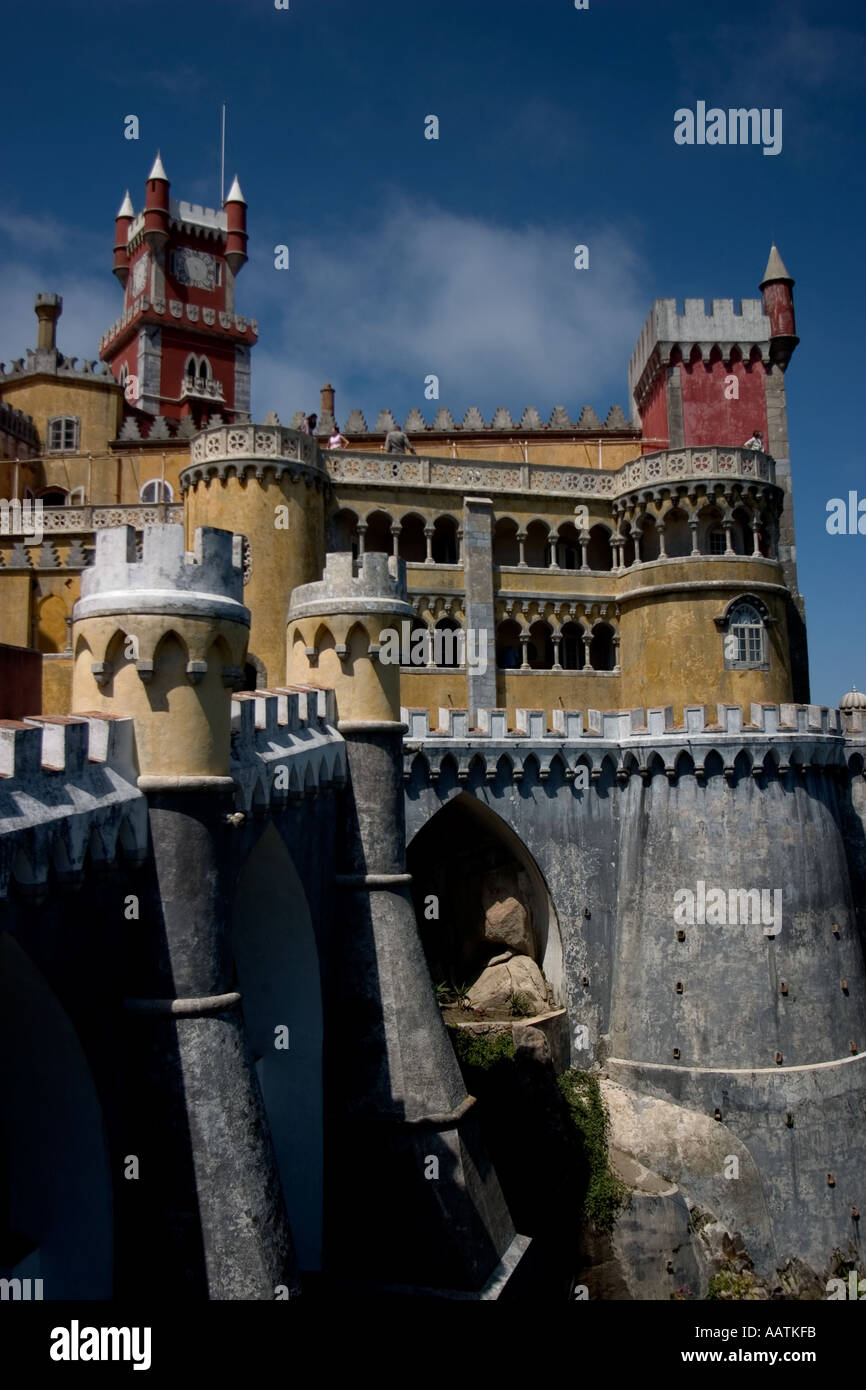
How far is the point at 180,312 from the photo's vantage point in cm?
5431

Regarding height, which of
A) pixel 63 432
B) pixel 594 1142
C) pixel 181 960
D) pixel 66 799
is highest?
pixel 63 432

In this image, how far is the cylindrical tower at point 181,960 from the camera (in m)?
11.6

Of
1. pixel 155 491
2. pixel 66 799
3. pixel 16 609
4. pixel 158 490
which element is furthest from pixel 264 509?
pixel 66 799

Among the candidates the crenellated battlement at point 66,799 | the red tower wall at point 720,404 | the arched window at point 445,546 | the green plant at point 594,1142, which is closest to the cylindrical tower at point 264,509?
the arched window at point 445,546

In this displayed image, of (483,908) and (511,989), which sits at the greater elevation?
(483,908)

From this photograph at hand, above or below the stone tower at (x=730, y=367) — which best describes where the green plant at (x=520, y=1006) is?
below

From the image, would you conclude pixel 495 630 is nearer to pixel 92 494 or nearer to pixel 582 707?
pixel 582 707

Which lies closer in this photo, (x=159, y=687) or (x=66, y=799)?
(x=66, y=799)

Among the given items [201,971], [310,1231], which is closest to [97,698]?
[201,971]

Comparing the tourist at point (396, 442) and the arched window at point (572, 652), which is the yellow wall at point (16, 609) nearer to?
the tourist at point (396, 442)

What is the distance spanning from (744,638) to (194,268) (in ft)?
113

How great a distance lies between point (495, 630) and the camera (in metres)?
42.2

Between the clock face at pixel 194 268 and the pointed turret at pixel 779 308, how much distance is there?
2763 cm

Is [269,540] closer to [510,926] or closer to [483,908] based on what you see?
[483,908]
